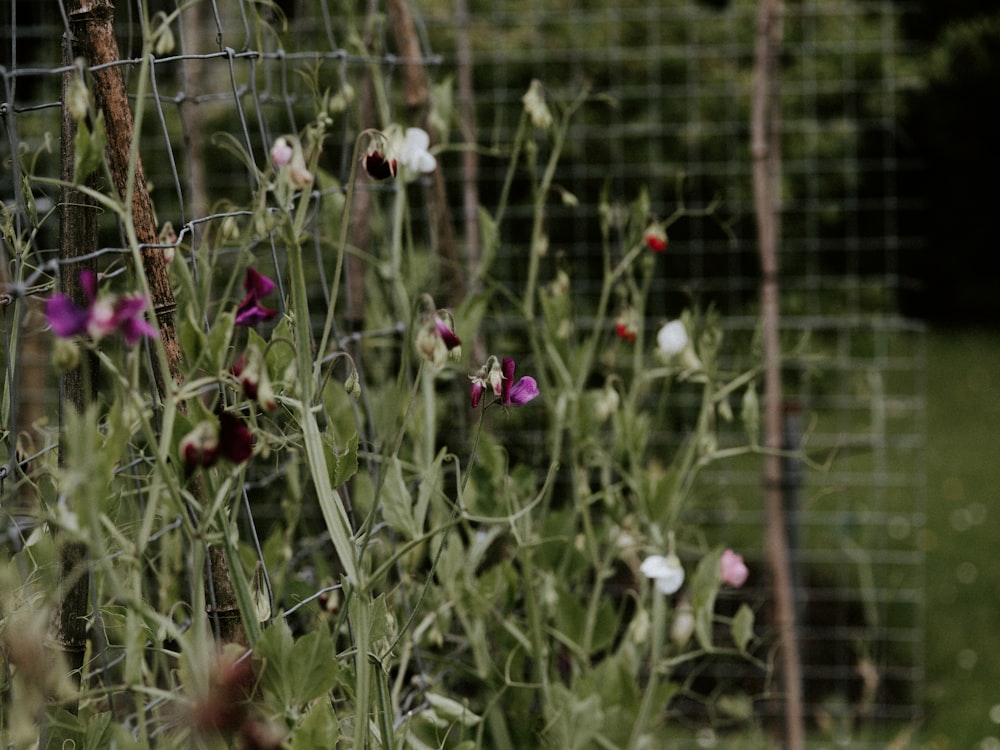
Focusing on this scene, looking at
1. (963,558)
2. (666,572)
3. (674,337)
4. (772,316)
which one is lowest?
(963,558)

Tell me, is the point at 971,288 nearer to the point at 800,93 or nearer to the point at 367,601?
the point at 800,93

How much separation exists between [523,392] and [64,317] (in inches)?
12.3

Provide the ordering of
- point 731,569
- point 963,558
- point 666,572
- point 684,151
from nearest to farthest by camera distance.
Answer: point 666,572
point 731,569
point 684,151
point 963,558

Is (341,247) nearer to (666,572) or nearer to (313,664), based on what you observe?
(313,664)

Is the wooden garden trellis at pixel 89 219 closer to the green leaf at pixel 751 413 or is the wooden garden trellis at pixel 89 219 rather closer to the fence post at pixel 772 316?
the green leaf at pixel 751 413

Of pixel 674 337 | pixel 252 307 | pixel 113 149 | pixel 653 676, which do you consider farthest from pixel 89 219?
pixel 653 676

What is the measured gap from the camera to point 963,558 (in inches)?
139

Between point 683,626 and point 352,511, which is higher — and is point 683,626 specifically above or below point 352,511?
below

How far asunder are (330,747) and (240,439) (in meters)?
0.21

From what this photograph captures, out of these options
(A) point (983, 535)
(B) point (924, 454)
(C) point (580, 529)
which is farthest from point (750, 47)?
(B) point (924, 454)

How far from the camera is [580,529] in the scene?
166 centimetres

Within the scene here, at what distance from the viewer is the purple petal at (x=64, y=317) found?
578mm

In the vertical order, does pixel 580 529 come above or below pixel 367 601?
below

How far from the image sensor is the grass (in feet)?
8.13
